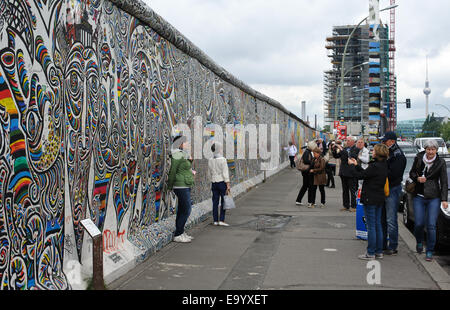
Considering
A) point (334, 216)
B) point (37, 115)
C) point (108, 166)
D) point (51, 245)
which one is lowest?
point (334, 216)

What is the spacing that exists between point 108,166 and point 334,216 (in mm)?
6551

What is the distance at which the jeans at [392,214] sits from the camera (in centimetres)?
755

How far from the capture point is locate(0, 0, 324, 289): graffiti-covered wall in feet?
13.9

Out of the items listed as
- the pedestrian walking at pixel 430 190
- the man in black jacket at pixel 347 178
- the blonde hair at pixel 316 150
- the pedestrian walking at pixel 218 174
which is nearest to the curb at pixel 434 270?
the pedestrian walking at pixel 430 190

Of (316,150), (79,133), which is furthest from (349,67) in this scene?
(79,133)

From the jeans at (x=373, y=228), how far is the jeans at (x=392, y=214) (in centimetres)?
30

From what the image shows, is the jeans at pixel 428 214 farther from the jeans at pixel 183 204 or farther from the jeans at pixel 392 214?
the jeans at pixel 183 204

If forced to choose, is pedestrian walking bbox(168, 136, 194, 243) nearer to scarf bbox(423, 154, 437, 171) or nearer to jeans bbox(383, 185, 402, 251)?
jeans bbox(383, 185, 402, 251)

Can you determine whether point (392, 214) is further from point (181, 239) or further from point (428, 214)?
point (181, 239)

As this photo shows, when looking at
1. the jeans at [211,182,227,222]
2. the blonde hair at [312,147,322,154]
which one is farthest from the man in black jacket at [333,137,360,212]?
the jeans at [211,182,227,222]

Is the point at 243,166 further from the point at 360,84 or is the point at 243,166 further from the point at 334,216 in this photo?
the point at 360,84

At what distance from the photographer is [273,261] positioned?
7.09m
